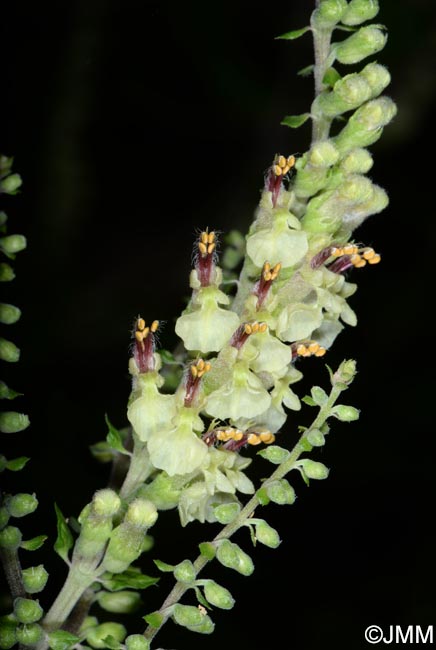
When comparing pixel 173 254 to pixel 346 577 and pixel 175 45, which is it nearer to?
pixel 175 45

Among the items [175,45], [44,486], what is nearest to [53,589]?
[44,486]

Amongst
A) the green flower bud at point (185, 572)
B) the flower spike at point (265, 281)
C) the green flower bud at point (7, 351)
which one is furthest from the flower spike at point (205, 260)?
the green flower bud at point (185, 572)

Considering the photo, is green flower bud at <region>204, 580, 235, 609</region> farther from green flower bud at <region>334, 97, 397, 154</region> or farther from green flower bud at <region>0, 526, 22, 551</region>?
green flower bud at <region>334, 97, 397, 154</region>

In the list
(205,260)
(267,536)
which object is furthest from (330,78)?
(267,536)

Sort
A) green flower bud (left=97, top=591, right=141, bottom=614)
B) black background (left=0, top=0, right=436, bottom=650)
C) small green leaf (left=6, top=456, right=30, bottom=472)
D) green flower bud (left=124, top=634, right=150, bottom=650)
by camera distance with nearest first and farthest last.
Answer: green flower bud (left=124, top=634, right=150, bottom=650), small green leaf (left=6, top=456, right=30, bottom=472), green flower bud (left=97, top=591, right=141, bottom=614), black background (left=0, top=0, right=436, bottom=650)

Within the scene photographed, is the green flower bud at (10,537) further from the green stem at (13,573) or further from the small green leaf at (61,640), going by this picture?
the small green leaf at (61,640)

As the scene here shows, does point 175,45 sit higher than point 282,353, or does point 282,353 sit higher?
point 175,45

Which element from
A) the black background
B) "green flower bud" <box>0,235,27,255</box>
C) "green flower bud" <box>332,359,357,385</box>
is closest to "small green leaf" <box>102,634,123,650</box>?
"green flower bud" <box>332,359,357,385</box>
